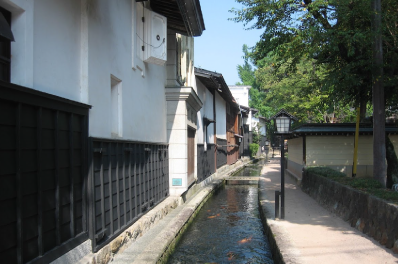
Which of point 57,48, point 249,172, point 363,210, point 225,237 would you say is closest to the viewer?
point 57,48

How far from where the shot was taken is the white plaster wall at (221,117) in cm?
2400

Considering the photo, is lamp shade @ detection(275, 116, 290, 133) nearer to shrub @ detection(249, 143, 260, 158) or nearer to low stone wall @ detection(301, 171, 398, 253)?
low stone wall @ detection(301, 171, 398, 253)

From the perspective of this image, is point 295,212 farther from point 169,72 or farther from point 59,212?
point 59,212

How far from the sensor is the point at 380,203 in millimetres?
6473

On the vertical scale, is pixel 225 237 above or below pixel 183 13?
below

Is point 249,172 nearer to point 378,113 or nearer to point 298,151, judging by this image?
point 298,151

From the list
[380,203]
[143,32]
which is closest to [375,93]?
[380,203]

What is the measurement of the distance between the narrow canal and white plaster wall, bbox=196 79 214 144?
4.33m

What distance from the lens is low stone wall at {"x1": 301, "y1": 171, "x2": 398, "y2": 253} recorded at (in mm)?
5926

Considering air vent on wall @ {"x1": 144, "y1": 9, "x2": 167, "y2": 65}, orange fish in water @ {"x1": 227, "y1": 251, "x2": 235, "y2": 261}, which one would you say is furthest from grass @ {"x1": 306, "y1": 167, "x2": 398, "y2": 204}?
air vent on wall @ {"x1": 144, "y1": 9, "x2": 167, "y2": 65}

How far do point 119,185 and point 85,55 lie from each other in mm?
2541

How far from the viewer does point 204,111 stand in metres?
18.9

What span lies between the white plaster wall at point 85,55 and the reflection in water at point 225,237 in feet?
9.49

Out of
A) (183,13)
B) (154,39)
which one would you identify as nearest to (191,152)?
(154,39)
